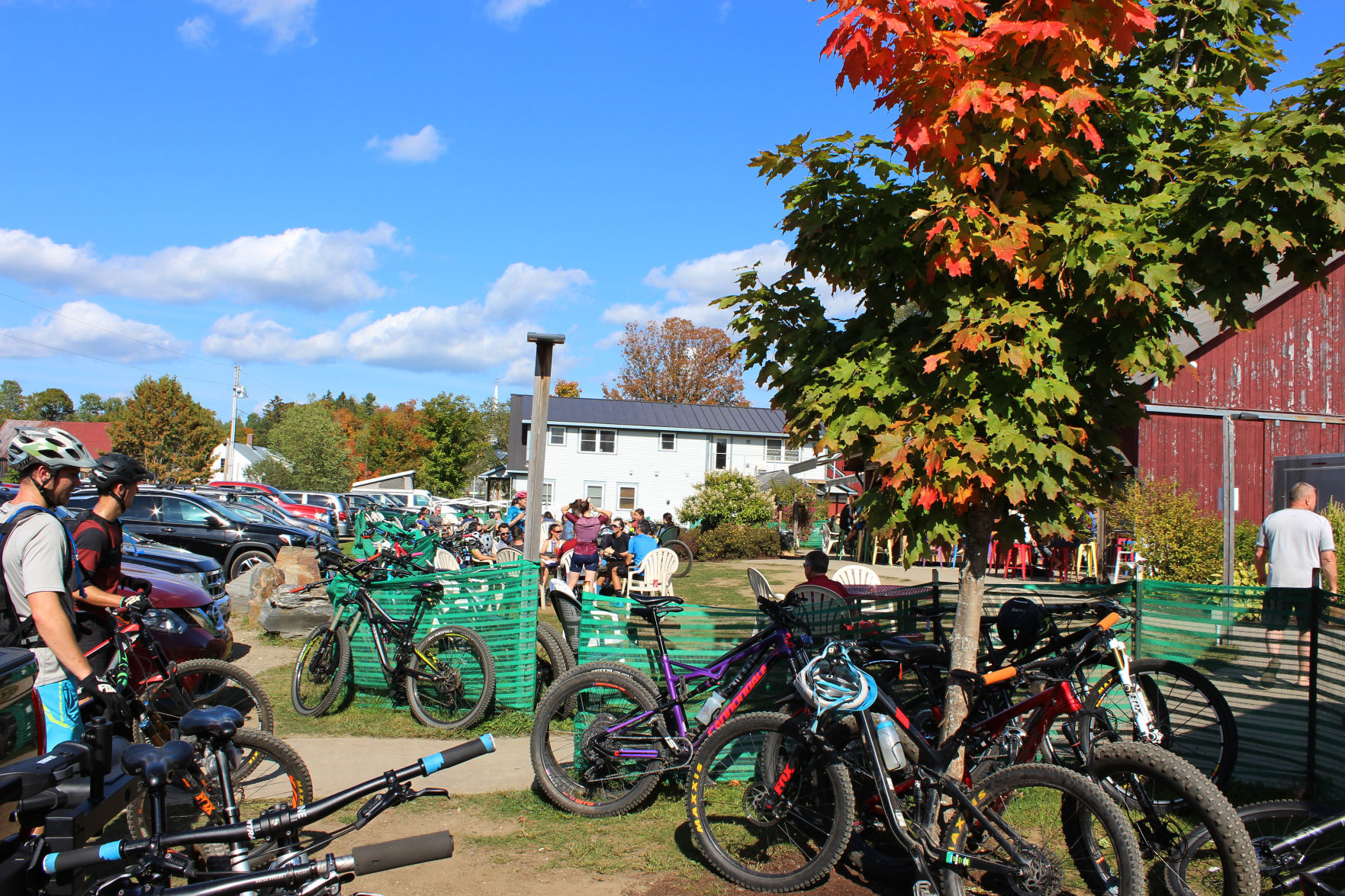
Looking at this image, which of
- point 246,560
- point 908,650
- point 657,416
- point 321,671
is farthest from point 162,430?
point 908,650

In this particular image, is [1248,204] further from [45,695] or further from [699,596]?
[699,596]

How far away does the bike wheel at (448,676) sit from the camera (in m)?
6.93

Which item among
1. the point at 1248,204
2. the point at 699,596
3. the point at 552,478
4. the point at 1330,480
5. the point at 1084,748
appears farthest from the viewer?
the point at 552,478

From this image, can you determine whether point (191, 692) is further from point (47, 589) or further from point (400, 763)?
point (47, 589)

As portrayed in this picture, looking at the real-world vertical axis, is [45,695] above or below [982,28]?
below

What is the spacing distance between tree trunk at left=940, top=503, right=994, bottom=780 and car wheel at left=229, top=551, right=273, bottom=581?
15.2m

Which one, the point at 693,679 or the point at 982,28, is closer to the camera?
the point at 982,28

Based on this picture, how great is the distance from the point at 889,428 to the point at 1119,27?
2.01m

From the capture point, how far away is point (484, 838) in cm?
482

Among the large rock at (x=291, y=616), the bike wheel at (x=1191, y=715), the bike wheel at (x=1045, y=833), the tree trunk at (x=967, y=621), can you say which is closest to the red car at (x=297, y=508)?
the large rock at (x=291, y=616)

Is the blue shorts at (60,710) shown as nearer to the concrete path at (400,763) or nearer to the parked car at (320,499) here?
the concrete path at (400,763)

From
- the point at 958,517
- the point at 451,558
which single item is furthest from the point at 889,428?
the point at 451,558

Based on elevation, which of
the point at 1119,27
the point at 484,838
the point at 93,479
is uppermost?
the point at 1119,27

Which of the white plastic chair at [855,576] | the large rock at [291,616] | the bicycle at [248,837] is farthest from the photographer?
the large rock at [291,616]
